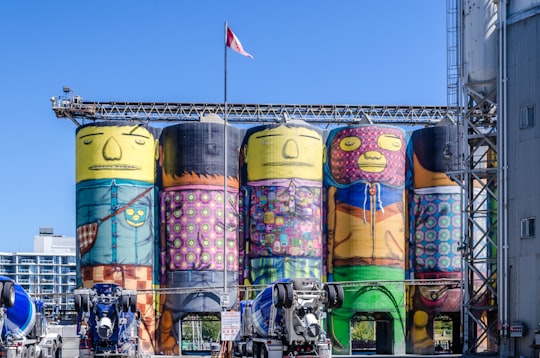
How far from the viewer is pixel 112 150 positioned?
249 feet

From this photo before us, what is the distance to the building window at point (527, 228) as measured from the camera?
5009 cm

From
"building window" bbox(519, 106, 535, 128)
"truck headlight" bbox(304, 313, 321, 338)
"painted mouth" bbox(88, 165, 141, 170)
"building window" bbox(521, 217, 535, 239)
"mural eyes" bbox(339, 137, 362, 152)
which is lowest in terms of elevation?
"truck headlight" bbox(304, 313, 321, 338)

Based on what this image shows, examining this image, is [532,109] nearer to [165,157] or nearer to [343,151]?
[343,151]

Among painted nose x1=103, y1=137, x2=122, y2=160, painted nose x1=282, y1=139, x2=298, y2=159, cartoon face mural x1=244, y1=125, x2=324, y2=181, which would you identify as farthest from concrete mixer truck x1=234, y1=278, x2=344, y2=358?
painted nose x1=103, y1=137, x2=122, y2=160

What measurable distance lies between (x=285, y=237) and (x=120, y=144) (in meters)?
15.2

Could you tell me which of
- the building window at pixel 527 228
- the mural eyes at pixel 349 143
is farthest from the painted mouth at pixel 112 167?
the building window at pixel 527 228

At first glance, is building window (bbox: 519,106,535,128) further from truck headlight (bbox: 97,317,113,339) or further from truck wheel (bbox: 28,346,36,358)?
truck wheel (bbox: 28,346,36,358)

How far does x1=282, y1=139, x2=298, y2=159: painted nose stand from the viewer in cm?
7600

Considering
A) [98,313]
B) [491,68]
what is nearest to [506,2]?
[491,68]

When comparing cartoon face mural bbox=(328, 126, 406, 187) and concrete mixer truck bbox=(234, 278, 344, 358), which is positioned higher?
cartoon face mural bbox=(328, 126, 406, 187)

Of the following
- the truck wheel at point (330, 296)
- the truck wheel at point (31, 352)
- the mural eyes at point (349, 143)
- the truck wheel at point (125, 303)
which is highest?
the mural eyes at point (349, 143)

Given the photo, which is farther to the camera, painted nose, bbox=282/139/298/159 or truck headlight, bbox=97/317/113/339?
painted nose, bbox=282/139/298/159

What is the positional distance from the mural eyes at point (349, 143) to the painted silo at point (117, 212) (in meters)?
15.8

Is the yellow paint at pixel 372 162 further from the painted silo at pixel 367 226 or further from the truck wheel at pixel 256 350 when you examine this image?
the truck wheel at pixel 256 350
